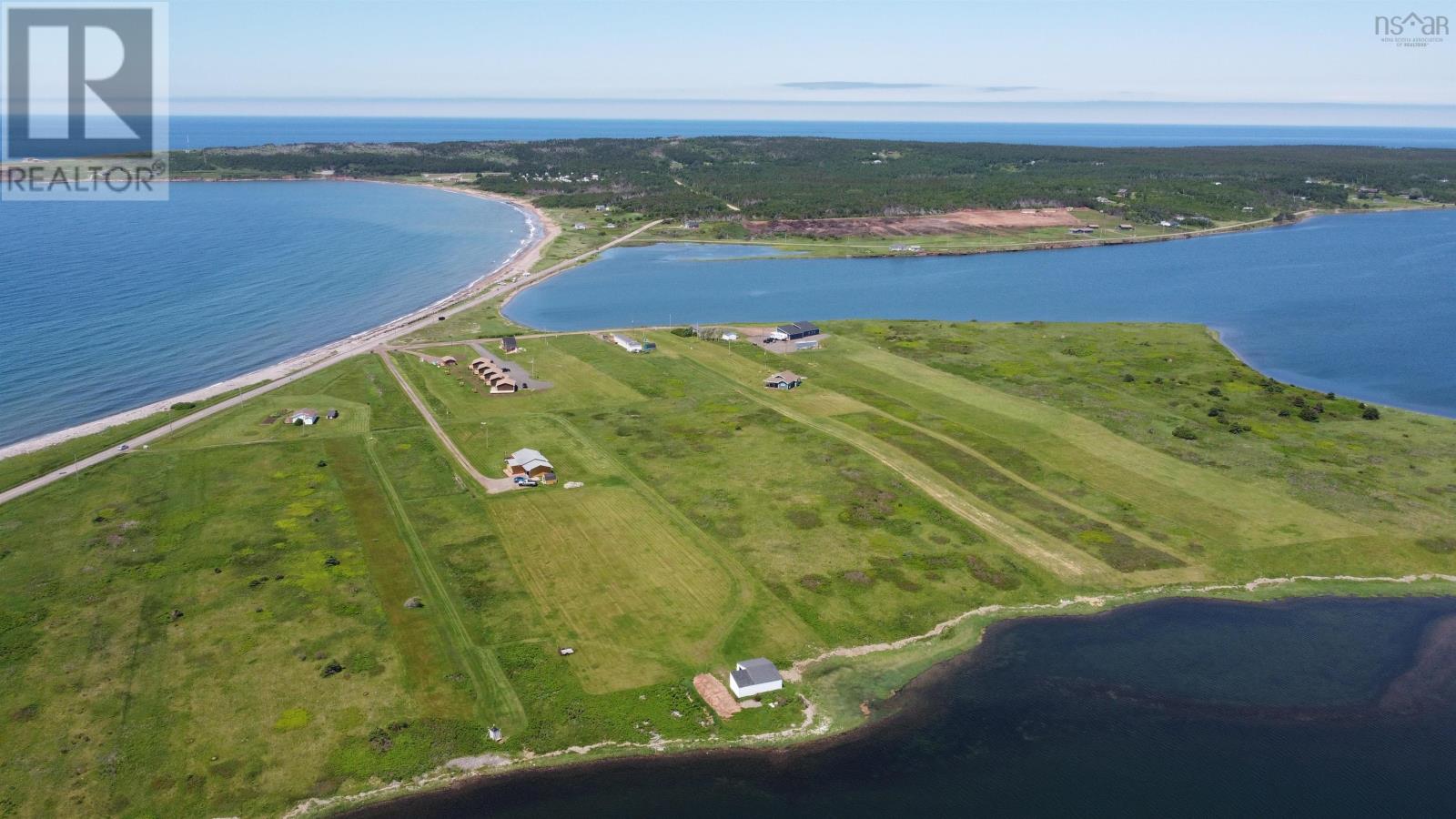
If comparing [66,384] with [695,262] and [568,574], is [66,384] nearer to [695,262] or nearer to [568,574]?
[568,574]

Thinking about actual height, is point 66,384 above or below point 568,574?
above

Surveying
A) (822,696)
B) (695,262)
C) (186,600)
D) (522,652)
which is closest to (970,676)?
(822,696)

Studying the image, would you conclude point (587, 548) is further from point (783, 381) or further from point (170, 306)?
point (170, 306)

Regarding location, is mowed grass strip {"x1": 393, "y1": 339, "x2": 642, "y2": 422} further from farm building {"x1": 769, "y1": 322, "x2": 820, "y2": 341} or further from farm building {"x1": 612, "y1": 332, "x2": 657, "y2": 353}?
farm building {"x1": 769, "y1": 322, "x2": 820, "y2": 341}

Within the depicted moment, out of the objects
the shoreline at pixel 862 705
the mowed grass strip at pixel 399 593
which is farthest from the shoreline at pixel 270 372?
the shoreline at pixel 862 705

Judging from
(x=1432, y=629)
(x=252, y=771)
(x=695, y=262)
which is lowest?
(x=252, y=771)

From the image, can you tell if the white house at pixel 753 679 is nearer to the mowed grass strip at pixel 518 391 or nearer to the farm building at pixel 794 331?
the mowed grass strip at pixel 518 391
